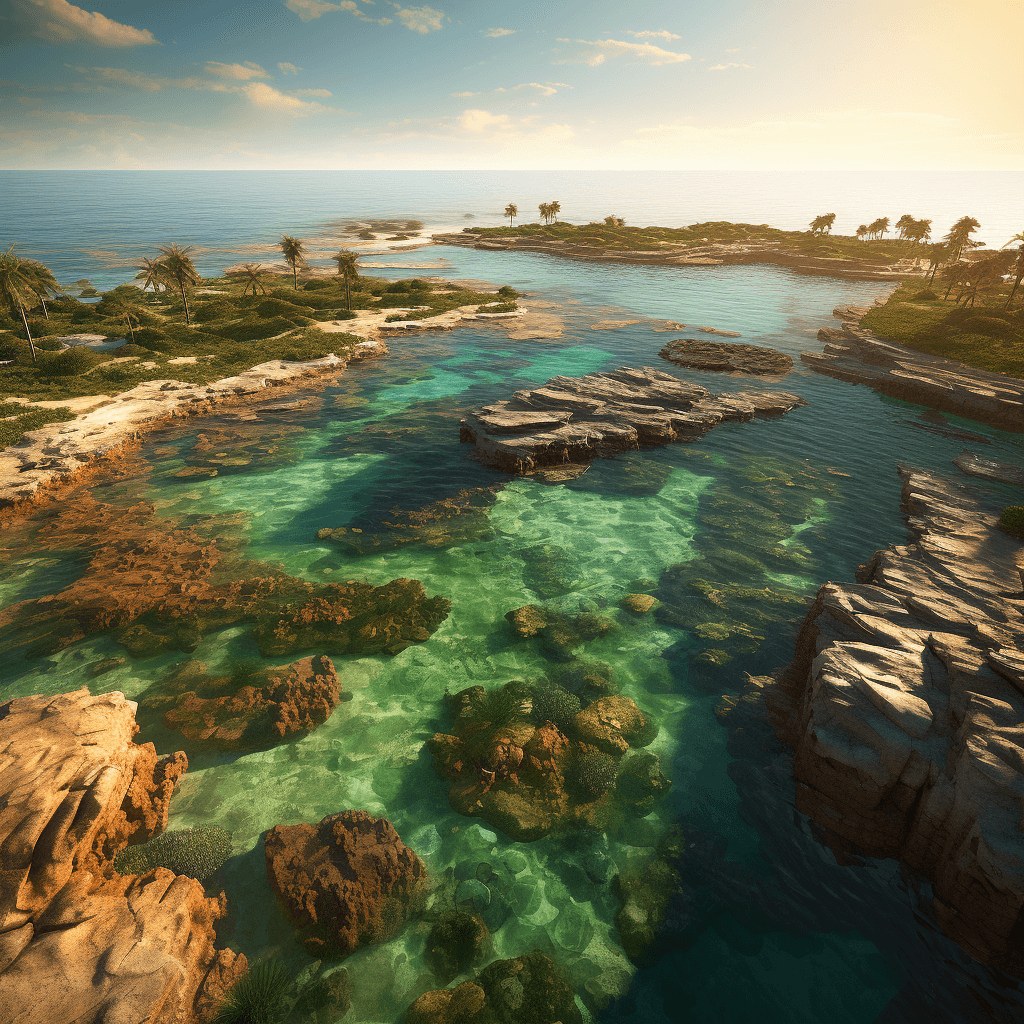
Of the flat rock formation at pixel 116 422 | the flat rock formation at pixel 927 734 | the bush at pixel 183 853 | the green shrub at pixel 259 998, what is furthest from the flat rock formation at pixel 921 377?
the bush at pixel 183 853

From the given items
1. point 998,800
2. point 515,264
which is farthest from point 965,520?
point 515,264

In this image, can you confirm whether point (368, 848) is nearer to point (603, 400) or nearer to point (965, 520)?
point (965, 520)

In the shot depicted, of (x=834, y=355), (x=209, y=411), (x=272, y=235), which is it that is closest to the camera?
(x=209, y=411)

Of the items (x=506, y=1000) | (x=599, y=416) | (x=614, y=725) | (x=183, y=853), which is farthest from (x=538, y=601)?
(x=599, y=416)

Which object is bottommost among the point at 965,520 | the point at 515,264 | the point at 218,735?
the point at 218,735

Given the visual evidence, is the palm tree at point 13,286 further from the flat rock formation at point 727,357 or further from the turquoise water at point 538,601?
the flat rock formation at point 727,357

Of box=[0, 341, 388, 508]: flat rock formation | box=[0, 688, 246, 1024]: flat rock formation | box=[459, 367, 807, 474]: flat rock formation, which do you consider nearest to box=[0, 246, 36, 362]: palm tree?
box=[0, 341, 388, 508]: flat rock formation

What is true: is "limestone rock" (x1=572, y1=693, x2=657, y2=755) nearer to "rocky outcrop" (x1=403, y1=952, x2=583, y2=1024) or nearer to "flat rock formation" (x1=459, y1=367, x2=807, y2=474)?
"rocky outcrop" (x1=403, y1=952, x2=583, y2=1024)
